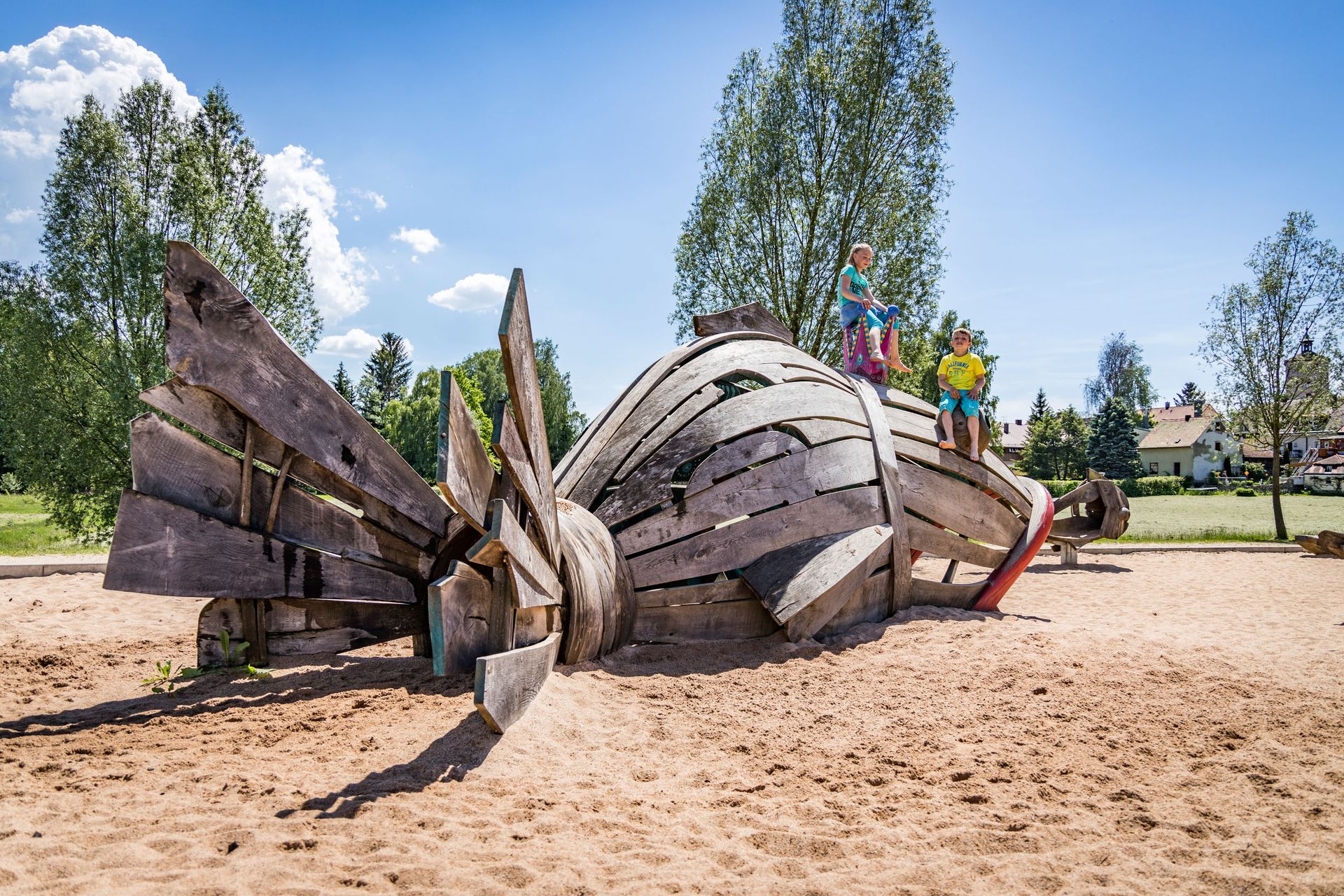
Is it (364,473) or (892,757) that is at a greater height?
(364,473)

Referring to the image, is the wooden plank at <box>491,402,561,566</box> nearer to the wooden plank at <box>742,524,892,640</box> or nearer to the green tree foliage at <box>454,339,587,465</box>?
the wooden plank at <box>742,524,892,640</box>

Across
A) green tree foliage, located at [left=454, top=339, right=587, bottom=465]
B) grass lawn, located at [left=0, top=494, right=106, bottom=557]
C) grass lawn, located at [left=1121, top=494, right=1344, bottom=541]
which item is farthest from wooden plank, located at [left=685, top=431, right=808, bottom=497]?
green tree foliage, located at [left=454, top=339, right=587, bottom=465]

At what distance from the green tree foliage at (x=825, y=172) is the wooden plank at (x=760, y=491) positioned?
10804 mm

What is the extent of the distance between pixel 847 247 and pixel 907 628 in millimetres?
12180

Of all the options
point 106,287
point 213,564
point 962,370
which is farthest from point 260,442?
point 106,287

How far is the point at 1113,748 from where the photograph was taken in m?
3.29

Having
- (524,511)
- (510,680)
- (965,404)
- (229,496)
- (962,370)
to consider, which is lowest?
(510,680)

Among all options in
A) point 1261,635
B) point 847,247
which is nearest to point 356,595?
point 1261,635

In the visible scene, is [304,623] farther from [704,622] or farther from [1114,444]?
[1114,444]

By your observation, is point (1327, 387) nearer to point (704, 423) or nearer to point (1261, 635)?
point (1261, 635)

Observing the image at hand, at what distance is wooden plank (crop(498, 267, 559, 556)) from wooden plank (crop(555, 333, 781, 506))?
1122mm

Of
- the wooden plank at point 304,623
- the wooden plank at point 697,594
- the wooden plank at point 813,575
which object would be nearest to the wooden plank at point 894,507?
the wooden plank at point 813,575

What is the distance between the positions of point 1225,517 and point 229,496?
27760mm

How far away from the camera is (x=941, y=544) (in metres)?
5.43
